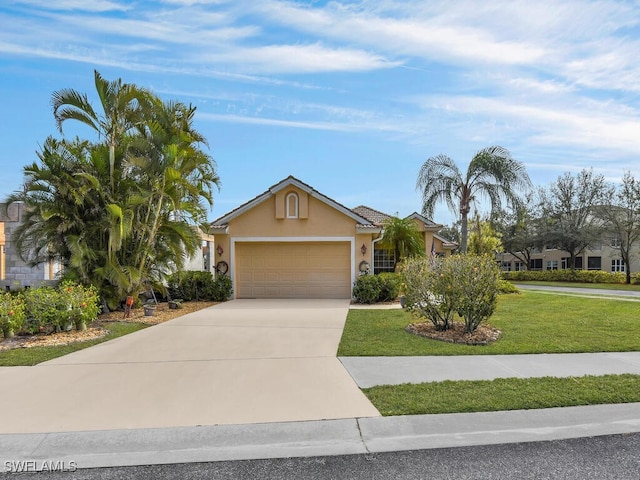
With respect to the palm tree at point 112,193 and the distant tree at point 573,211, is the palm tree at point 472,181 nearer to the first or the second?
the palm tree at point 112,193

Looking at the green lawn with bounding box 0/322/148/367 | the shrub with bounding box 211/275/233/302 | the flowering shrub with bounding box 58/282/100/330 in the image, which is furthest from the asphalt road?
the shrub with bounding box 211/275/233/302

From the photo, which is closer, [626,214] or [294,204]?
[294,204]

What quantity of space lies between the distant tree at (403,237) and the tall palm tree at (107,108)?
10.4 meters

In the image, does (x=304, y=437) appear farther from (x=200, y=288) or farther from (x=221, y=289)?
(x=200, y=288)

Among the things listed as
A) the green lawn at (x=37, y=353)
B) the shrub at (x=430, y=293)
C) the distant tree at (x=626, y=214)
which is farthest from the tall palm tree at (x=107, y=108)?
the distant tree at (x=626, y=214)

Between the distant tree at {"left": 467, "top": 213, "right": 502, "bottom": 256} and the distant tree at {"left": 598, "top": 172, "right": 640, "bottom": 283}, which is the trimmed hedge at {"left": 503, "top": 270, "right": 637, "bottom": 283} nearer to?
the distant tree at {"left": 598, "top": 172, "right": 640, "bottom": 283}

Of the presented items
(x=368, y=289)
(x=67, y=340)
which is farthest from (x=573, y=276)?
(x=67, y=340)

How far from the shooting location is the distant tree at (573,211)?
123 ft

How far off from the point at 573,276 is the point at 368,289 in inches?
1145

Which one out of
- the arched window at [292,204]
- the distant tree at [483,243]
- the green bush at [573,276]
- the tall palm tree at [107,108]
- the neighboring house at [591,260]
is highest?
the tall palm tree at [107,108]

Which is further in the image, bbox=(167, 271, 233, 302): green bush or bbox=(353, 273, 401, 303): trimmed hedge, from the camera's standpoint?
bbox=(167, 271, 233, 302): green bush

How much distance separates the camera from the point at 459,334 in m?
8.06

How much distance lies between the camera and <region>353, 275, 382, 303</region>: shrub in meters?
14.5

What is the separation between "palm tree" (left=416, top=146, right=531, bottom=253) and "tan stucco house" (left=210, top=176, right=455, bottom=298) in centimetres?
451
